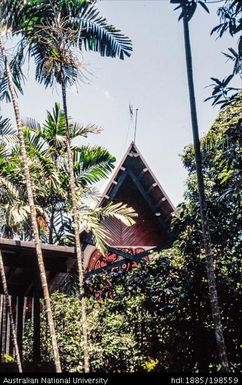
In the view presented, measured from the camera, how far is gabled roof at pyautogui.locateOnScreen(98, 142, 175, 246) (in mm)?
15438

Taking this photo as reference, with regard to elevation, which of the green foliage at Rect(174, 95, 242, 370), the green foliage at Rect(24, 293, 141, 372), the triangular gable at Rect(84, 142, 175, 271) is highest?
the triangular gable at Rect(84, 142, 175, 271)

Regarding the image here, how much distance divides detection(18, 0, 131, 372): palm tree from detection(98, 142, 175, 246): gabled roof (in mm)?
5961

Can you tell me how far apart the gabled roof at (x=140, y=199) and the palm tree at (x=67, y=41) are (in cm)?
596

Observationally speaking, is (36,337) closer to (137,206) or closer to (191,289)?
(191,289)

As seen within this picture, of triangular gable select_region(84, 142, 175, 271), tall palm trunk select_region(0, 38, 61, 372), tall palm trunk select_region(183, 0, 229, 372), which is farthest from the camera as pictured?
triangular gable select_region(84, 142, 175, 271)

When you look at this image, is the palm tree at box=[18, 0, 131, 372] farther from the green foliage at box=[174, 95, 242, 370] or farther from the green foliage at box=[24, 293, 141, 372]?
the green foliage at box=[24, 293, 141, 372]

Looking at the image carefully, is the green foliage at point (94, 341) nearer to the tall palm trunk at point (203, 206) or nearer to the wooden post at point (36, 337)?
the wooden post at point (36, 337)

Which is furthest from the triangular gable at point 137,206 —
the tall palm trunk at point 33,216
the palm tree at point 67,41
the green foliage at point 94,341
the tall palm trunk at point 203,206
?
the tall palm trunk at point 203,206

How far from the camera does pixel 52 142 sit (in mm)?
11203

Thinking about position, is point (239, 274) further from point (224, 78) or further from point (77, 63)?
point (77, 63)

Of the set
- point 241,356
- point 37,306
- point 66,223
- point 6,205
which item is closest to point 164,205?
point 66,223

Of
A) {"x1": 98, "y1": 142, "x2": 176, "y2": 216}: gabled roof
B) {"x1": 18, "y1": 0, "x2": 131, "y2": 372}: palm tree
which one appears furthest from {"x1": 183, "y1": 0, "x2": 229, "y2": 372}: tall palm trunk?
{"x1": 98, "y1": 142, "x2": 176, "y2": 216}: gabled roof

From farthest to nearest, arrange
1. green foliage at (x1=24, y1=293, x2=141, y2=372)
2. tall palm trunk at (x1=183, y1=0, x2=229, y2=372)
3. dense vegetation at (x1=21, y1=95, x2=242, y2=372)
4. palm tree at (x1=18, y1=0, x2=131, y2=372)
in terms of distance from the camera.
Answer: green foliage at (x1=24, y1=293, x2=141, y2=372), palm tree at (x1=18, y1=0, x2=131, y2=372), dense vegetation at (x1=21, y1=95, x2=242, y2=372), tall palm trunk at (x1=183, y1=0, x2=229, y2=372)

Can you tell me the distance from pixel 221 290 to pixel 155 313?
1.29 m
